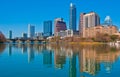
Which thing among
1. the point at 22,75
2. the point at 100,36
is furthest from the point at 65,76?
the point at 100,36

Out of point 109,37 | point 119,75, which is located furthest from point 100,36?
point 119,75

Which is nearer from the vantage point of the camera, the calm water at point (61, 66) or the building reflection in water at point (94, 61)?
the calm water at point (61, 66)

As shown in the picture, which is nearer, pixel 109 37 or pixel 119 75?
pixel 119 75

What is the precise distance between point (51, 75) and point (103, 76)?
4.17m

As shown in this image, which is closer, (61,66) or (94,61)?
(61,66)

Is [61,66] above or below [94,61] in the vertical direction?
below

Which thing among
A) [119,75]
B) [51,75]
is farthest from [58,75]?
[119,75]

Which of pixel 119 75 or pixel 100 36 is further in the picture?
pixel 100 36

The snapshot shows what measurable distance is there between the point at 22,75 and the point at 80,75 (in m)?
4.64

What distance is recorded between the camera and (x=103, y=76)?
19.2 meters

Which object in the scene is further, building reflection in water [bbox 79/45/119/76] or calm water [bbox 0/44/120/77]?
building reflection in water [bbox 79/45/119/76]

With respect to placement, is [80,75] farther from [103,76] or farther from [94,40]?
[94,40]

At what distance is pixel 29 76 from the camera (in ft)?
61.8

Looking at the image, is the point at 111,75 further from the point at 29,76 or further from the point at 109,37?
the point at 109,37
